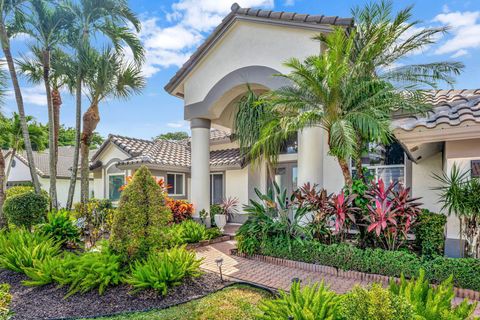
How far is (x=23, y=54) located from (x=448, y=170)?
19.0m

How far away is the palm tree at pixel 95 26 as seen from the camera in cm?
1422

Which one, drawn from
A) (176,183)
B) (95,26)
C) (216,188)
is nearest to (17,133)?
(95,26)

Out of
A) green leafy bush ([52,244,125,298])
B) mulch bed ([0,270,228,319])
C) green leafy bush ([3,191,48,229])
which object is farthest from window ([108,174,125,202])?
green leafy bush ([52,244,125,298])

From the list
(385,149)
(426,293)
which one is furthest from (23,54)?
(426,293)

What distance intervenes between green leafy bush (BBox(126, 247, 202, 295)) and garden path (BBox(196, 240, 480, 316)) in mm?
898

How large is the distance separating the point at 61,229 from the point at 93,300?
5.49 m

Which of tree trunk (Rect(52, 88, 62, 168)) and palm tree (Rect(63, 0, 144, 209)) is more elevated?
palm tree (Rect(63, 0, 144, 209))

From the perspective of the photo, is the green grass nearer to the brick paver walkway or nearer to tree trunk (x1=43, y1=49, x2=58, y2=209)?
the brick paver walkway

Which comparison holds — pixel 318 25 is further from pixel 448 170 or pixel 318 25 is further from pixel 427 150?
pixel 448 170

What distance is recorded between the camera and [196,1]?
41.8ft

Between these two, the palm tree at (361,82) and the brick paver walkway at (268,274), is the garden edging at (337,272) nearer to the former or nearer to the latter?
the brick paver walkway at (268,274)

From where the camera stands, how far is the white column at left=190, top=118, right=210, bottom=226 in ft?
45.5

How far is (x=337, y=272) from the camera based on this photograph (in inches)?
316

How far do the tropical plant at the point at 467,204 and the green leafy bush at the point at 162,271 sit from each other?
21.9 ft
